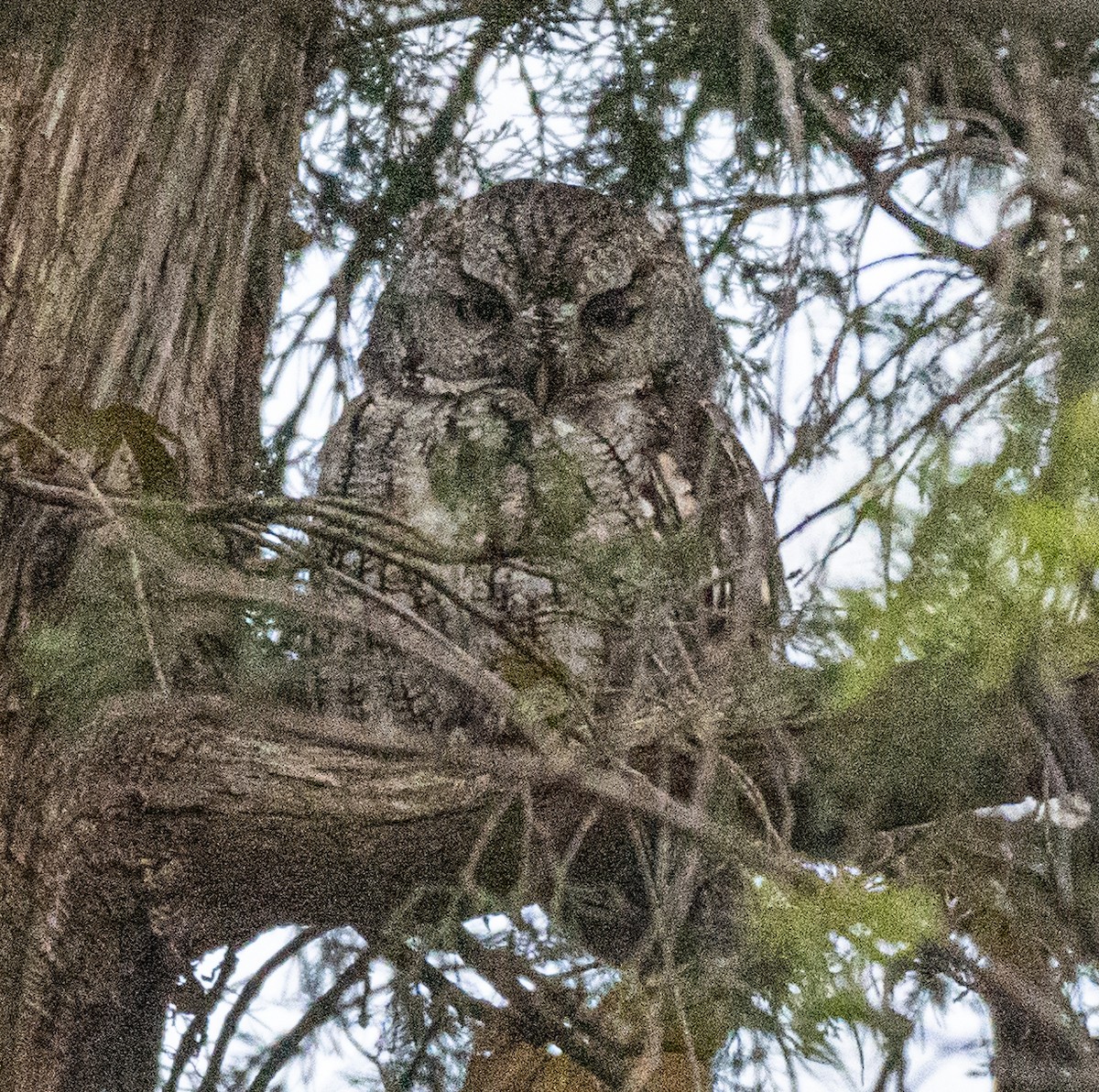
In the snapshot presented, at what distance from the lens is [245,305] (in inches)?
105

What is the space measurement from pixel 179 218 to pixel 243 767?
119 cm

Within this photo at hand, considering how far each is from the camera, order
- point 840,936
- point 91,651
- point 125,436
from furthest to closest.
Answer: point 125,436 < point 91,651 < point 840,936

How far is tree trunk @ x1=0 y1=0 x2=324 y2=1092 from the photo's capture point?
194 cm

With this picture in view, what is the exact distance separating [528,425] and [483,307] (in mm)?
355

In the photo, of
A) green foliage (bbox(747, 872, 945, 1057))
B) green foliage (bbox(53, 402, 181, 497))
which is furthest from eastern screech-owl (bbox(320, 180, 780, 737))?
green foliage (bbox(747, 872, 945, 1057))

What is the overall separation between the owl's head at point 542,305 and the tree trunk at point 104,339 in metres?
0.54

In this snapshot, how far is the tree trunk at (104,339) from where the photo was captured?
1937 mm

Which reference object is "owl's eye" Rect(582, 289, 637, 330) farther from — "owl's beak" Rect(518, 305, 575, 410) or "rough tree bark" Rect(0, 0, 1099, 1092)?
"rough tree bark" Rect(0, 0, 1099, 1092)

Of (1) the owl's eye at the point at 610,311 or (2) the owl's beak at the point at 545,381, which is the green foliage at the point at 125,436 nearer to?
(2) the owl's beak at the point at 545,381

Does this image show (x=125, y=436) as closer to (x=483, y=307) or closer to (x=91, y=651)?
(x=91, y=651)

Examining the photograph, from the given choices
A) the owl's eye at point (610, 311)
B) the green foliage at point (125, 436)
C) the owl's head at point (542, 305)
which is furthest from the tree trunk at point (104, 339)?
the owl's eye at point (610, 311)

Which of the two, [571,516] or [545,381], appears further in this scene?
[545,381]

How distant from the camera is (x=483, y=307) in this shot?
128 inches

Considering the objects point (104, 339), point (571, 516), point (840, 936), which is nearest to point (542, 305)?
point (104, 339)
